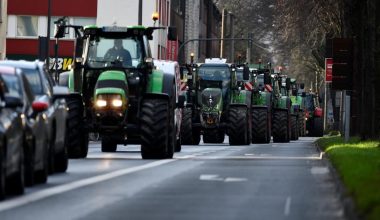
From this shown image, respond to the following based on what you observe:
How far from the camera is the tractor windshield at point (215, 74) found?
174 feet

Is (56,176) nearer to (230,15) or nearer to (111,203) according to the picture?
(111,203)

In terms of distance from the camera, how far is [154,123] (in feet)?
103

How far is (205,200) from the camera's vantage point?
18.8m

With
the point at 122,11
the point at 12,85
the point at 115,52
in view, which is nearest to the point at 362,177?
the point at 12,85

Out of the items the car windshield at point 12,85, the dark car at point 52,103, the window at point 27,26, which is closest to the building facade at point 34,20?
the window at point 27,26

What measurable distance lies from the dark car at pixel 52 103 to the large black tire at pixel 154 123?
6484 millimetres

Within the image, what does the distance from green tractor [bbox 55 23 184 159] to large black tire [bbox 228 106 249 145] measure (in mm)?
16506

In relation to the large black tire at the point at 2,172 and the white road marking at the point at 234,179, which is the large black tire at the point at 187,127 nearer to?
the white road marking at the point at 234,179

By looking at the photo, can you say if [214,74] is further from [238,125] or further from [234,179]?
[234,179]

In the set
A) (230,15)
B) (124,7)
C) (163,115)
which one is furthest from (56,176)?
(230,15)

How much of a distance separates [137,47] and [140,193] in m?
13.6

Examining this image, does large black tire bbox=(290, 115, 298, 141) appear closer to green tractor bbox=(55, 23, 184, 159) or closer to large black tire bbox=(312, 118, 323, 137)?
large black tire bbox=(312, 118, 323, 137)

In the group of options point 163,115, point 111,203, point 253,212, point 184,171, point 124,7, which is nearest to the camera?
point 253,212

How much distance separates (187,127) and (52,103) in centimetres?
2804
